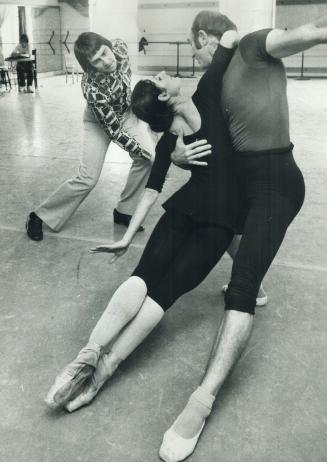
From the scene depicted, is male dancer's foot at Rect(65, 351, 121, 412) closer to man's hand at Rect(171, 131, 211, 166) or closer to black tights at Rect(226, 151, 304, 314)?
black tights at Rect(226, 151, 304, 314)

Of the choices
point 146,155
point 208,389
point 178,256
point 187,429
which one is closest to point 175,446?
point 187,429

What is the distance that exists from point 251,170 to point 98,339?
981mm

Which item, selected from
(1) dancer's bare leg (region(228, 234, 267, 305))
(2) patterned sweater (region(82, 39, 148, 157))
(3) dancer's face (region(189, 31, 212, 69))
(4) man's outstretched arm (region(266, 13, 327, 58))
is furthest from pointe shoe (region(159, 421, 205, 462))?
(2) patterned sweater (region(82, 39, 148, 157))

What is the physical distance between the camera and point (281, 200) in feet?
7.45

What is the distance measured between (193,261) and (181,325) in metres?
0.58

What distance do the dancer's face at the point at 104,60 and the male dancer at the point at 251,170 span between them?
3.38 ft

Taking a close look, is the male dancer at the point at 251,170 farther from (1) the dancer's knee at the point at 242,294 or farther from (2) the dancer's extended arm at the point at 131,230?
(2) the dancer's extended arm at the point at 131,230

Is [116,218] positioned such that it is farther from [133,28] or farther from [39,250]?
[133,28]

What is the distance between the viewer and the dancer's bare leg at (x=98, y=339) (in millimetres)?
2016

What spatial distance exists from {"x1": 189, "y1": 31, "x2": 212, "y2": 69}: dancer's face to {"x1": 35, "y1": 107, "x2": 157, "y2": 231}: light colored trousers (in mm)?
1340

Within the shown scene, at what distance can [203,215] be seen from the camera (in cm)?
240

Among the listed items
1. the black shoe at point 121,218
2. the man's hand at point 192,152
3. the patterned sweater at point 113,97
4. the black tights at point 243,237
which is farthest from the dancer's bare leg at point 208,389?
the black shoe at point 121,218

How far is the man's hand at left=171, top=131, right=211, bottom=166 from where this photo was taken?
2.40 meters

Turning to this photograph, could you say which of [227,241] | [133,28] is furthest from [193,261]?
[133,28]
